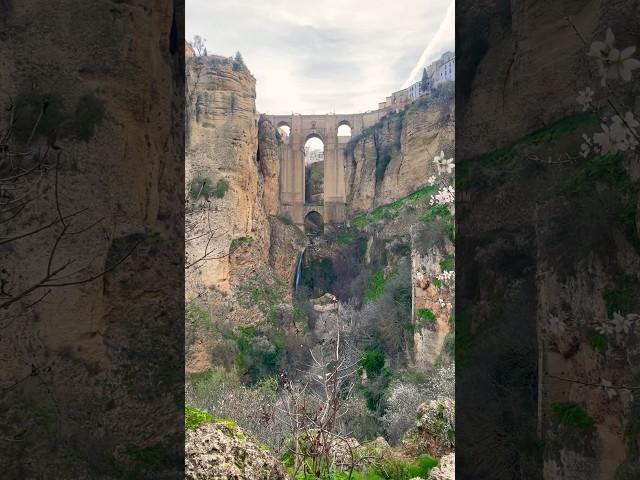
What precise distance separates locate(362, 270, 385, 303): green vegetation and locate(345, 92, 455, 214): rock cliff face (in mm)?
6993

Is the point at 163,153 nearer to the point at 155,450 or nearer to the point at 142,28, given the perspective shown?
the point at 142,28

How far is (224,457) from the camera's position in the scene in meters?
2.31

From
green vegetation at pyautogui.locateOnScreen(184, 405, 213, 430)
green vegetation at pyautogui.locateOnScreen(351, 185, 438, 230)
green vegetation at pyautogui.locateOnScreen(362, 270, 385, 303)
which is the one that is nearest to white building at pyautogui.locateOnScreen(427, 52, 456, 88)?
green vegetation at pyautogui.locateOnScreen(351, 185, 438, 230)

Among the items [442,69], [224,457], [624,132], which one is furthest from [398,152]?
[624,132]

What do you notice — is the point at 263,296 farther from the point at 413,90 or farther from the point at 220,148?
the point at 413,90

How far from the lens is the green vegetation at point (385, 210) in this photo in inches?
1020

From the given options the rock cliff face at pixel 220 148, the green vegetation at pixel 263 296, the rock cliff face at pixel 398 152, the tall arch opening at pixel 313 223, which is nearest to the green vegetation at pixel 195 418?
the rock cliff face at pixel 220 148

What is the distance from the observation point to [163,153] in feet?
4.97

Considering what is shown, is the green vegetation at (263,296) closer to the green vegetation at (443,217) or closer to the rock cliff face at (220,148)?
the rock cliff face at (220,148)

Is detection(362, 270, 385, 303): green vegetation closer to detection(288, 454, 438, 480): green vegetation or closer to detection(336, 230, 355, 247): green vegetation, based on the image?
detection(336, 230, 355, 247): green vegetation

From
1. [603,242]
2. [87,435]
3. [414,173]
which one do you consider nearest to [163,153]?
[87,435]

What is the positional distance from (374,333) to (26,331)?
17.7 meters

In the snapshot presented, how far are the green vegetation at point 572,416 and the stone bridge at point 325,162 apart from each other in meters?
31.0

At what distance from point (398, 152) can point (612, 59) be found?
3060cm
